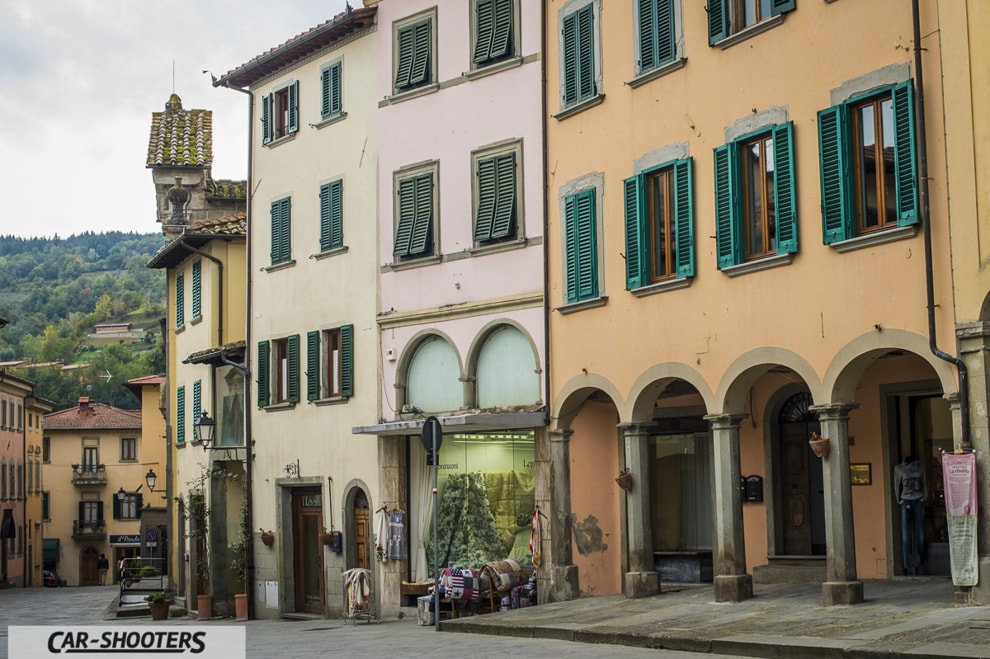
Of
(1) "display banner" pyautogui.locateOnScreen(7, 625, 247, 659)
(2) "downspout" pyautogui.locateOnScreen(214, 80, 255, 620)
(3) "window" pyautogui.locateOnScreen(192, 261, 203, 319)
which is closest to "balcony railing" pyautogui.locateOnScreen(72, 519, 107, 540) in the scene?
(3) "window" pyautogui.locateOnScreen(192, 261, 203, 319)

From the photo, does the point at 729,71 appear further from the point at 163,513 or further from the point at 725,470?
the point at 163,513

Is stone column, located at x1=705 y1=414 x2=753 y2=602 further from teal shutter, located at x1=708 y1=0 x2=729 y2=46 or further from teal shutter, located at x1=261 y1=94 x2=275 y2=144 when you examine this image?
teal shutter, located at x1=261 y1=94 x2=275 y2=144

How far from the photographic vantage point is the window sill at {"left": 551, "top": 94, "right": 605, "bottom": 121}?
23406 millimetres

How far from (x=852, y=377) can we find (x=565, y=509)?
7134 millimetres

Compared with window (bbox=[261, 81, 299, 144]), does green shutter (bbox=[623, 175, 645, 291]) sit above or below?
below

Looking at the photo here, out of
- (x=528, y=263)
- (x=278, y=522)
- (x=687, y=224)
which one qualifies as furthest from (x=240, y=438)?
(x=687, y=224)

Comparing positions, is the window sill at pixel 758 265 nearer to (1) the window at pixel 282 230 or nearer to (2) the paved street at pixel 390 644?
(2) the paved street at pixel 390 644

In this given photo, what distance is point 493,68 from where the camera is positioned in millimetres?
25906

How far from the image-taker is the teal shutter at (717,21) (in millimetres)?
20688

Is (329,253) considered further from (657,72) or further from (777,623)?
(777,623)

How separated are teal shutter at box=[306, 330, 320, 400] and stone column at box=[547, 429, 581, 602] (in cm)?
767

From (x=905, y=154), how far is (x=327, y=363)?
1576 centimetres

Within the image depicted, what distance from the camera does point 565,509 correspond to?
960 inches

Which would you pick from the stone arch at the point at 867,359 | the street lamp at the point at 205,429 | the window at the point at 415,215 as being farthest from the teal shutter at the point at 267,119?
the stone arch at the point at 867,359
